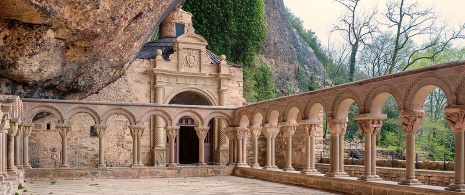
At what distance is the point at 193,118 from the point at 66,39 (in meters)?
7.11

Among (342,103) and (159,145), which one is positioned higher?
(342,103)

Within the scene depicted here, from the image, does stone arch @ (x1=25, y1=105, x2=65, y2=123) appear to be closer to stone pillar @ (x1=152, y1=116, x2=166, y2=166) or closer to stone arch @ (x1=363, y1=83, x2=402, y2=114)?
stone pillar @ (x1=152, y1=116, x2=166, y2=166)

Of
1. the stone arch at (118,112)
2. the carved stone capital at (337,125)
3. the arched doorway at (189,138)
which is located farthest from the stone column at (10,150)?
the arched doorway at (189,138)

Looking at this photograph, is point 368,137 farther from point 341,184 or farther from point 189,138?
point 189,138

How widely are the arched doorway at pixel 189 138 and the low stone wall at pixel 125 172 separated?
12.0 feet

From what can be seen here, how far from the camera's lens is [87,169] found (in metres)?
15.8

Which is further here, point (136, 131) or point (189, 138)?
point (189, 138)

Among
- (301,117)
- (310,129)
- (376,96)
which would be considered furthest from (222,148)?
(376,96)

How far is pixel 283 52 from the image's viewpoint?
31688 millimetres

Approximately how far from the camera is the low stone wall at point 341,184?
9.16 metres

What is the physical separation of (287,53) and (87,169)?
18747mm

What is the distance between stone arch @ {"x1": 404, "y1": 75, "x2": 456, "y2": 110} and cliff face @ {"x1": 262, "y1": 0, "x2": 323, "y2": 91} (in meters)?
20.1

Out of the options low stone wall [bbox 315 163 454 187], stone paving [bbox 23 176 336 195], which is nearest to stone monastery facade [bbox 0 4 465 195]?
stone paving [bbox 23 176 336 195]

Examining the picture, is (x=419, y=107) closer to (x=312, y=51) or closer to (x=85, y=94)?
(x=85, y=94)
